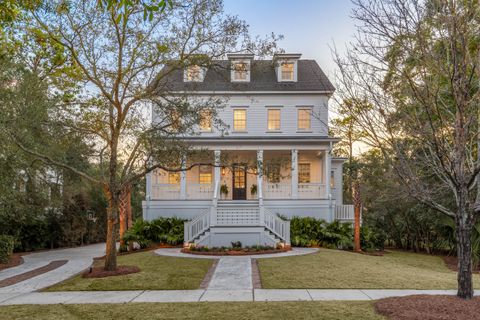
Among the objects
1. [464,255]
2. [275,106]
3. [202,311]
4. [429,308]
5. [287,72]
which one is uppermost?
[287,72]

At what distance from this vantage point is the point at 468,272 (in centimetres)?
730

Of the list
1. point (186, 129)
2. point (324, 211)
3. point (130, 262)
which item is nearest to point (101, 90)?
point (186, 129)

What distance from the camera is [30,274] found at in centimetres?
1253

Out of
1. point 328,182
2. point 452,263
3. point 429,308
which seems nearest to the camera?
point 429,308

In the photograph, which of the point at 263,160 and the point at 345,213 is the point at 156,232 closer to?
the point at 263,160

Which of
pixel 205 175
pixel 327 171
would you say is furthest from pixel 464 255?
pixel 205 175

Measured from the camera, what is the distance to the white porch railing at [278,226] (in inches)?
672

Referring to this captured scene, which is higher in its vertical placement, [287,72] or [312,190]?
[287,72]

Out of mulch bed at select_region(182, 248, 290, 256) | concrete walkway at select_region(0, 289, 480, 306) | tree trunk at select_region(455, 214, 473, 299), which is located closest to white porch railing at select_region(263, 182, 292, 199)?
mulch bed at select_region(182, 248, 290, 256)

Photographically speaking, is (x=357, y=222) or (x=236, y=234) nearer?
(x=236, y=234)

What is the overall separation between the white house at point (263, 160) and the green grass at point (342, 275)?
4.22 meters

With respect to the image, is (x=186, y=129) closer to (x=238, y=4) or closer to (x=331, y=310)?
(x=238, y=4)

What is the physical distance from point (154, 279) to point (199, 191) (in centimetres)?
1079

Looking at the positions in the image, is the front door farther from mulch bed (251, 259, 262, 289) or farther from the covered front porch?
mulch bed (251, 259, 262, 289)
